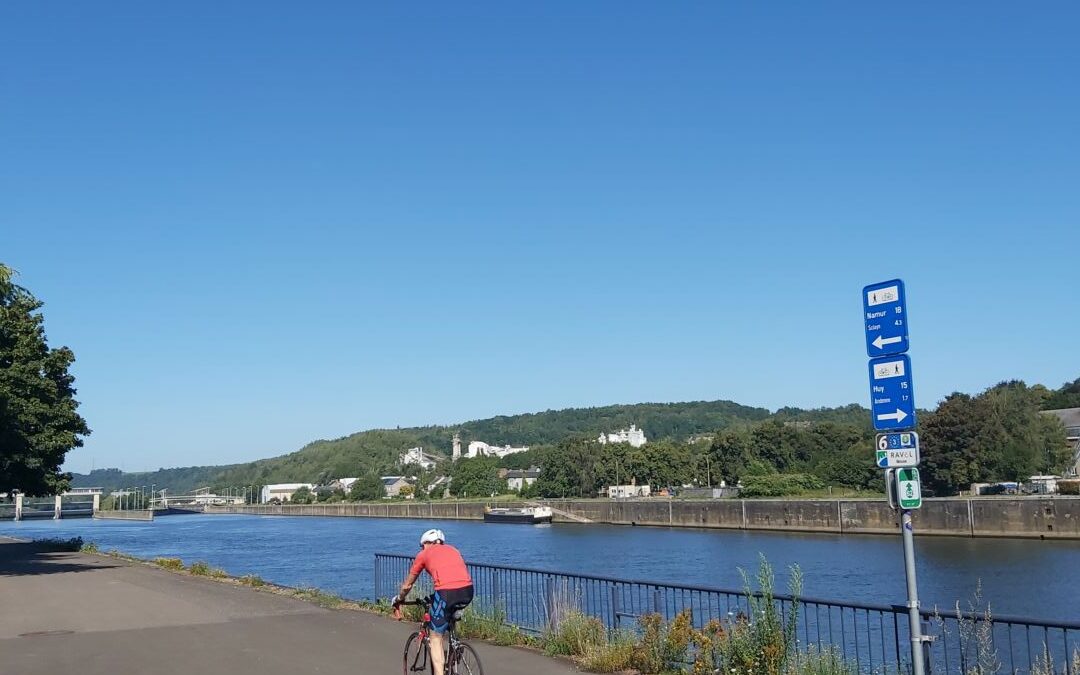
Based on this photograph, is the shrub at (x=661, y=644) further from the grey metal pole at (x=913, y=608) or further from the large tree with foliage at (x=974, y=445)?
the large tree with foliage at (x=974, y=445)

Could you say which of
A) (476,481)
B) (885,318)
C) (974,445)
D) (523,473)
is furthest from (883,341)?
(523,473)

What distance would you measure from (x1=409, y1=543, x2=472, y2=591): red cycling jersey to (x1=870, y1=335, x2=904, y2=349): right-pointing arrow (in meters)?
4.32

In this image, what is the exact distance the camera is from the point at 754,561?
47219mm

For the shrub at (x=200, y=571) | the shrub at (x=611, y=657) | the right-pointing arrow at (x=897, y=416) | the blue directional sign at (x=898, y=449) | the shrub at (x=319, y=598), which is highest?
the right-pointing arrow at (x=897, y=416)

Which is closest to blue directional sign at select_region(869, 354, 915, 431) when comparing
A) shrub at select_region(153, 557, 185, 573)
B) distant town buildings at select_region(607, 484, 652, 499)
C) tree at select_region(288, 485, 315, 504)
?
shrub at select_region(153, 557, 185, 573)

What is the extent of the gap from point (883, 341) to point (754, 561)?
4149cm

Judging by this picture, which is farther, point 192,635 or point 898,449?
point 192,635

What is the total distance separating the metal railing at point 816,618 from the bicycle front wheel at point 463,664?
2704mm

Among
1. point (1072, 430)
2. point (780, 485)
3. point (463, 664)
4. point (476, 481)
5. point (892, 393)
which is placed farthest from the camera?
point (476, 481)

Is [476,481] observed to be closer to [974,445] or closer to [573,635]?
[974,445]

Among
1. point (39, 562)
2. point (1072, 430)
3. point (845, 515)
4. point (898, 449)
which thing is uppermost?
point (1072, 430)

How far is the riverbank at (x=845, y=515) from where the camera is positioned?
58219 mm

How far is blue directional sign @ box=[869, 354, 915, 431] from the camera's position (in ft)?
25.4

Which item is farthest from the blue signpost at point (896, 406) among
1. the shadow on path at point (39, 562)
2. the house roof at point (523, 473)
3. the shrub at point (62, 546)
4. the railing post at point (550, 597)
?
the house roof at point (523, 473)
